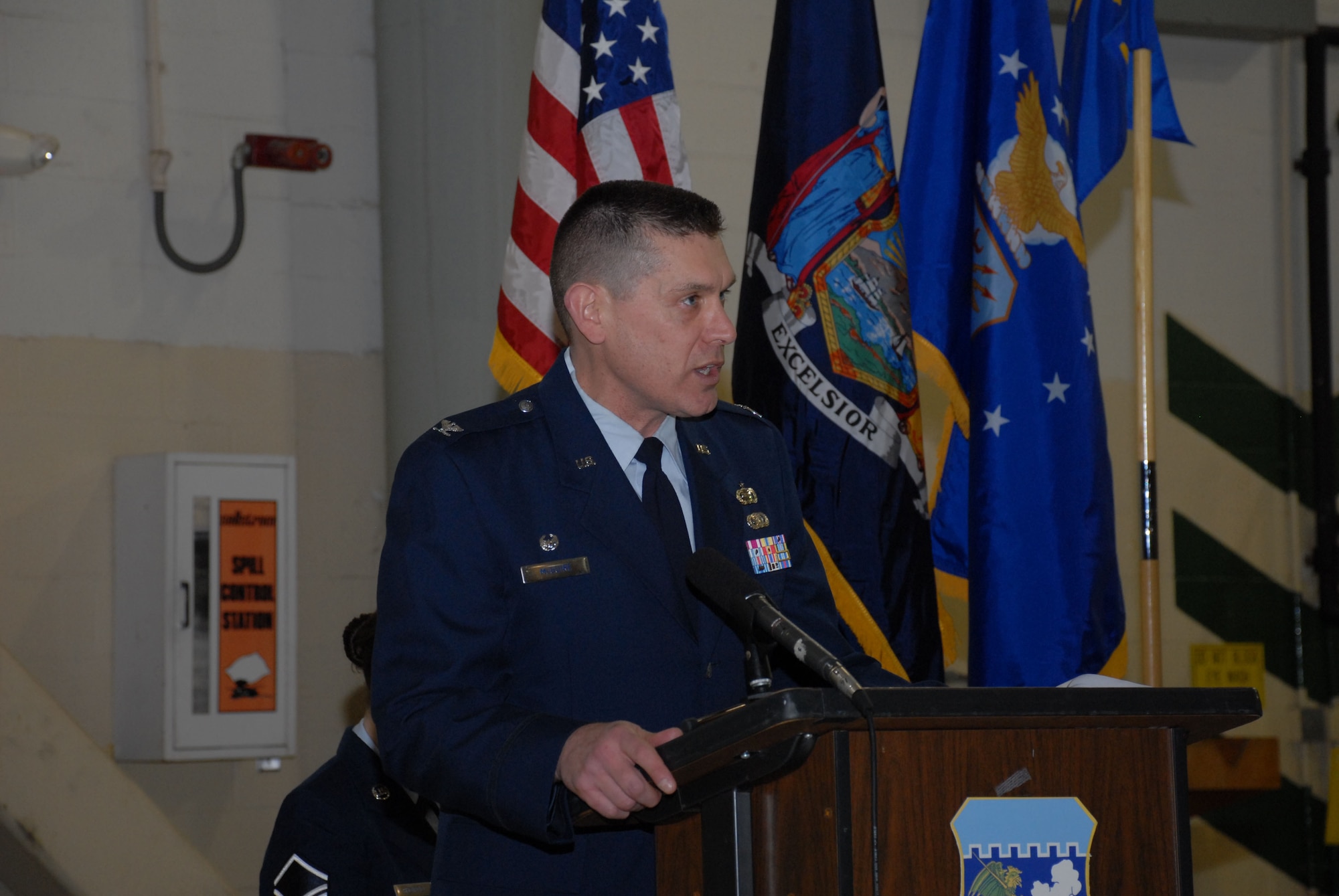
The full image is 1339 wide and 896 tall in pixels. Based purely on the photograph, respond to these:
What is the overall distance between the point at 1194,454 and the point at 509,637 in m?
3.80

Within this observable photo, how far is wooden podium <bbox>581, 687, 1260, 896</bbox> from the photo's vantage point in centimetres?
114

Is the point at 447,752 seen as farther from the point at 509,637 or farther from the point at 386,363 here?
the point at 386,363

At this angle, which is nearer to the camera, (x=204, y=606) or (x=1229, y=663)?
(x=204, y=606)

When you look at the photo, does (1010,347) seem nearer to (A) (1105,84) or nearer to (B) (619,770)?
(A) (1105,84)

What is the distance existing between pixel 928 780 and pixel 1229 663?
3.99 m

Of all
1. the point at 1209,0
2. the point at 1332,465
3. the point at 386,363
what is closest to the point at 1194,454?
the point at 1332,465

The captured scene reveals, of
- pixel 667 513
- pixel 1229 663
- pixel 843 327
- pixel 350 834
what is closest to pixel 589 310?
pixel 667 513

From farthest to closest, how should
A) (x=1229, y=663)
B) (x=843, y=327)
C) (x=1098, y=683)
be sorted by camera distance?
(x=1229, y=663)
(x=843, y=327)
(x=1098, y=683)

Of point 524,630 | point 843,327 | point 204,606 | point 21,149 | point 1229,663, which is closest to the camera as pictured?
point 524,630

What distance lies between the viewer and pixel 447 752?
142 cm

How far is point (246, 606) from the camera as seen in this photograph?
12.2ft

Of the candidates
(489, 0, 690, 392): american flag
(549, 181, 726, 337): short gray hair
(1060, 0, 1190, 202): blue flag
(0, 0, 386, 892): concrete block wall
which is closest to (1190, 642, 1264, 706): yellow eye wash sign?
(1060, 0, 1190, 202): blue flag

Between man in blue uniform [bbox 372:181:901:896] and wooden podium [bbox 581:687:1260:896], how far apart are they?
112 millimetres

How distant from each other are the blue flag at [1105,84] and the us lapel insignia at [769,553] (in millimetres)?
1524
